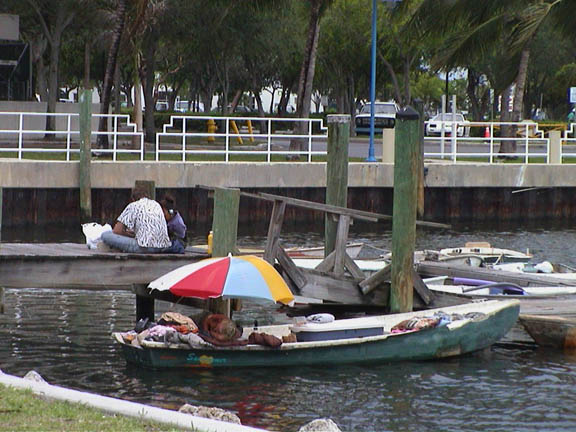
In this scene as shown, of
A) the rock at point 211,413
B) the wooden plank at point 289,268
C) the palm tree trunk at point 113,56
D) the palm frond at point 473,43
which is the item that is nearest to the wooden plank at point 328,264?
the wooden plank at point 289,268

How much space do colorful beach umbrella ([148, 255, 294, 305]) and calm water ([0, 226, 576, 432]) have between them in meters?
1.14

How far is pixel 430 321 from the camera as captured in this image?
16.4m

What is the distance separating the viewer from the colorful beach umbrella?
14648 mm

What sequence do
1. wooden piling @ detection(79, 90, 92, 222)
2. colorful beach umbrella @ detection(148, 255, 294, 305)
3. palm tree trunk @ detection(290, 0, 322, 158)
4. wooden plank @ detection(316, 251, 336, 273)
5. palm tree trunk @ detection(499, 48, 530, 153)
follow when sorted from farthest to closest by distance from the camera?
palm tree trunk @ detection(499, 48, 530, 153) < palm tree trunk @ detection(290, 0, 322, 158) < wooden piling @ detection(79, 90, 92, 222) < wooden plank @ detection(316, 251, 336, 273) < colorful beach umbrella @ detection(148, 255, 294, 305)

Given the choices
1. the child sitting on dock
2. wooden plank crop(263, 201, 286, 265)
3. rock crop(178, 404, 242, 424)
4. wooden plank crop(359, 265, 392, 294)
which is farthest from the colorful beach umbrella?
rock crop(178, 404, 242, 424)

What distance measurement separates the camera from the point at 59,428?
30.1ft

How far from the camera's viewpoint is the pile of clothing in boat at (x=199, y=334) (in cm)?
1523

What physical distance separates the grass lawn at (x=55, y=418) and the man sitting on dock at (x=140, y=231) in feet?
20.3

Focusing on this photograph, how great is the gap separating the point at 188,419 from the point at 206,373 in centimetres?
590

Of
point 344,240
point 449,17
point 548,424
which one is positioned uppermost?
point 449,17

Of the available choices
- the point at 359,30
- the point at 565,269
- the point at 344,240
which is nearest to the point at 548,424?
the point at 344,240

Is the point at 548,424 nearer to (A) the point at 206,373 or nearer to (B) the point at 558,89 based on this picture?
(A) the point at 206,373

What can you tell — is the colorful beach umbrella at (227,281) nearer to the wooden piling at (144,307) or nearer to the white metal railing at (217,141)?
the wooden piling at (144,307)

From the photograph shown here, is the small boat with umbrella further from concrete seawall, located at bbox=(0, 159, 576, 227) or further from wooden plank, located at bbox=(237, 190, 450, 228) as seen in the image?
concrete seawall, located at bbox=(0, 159, 576, 227)
